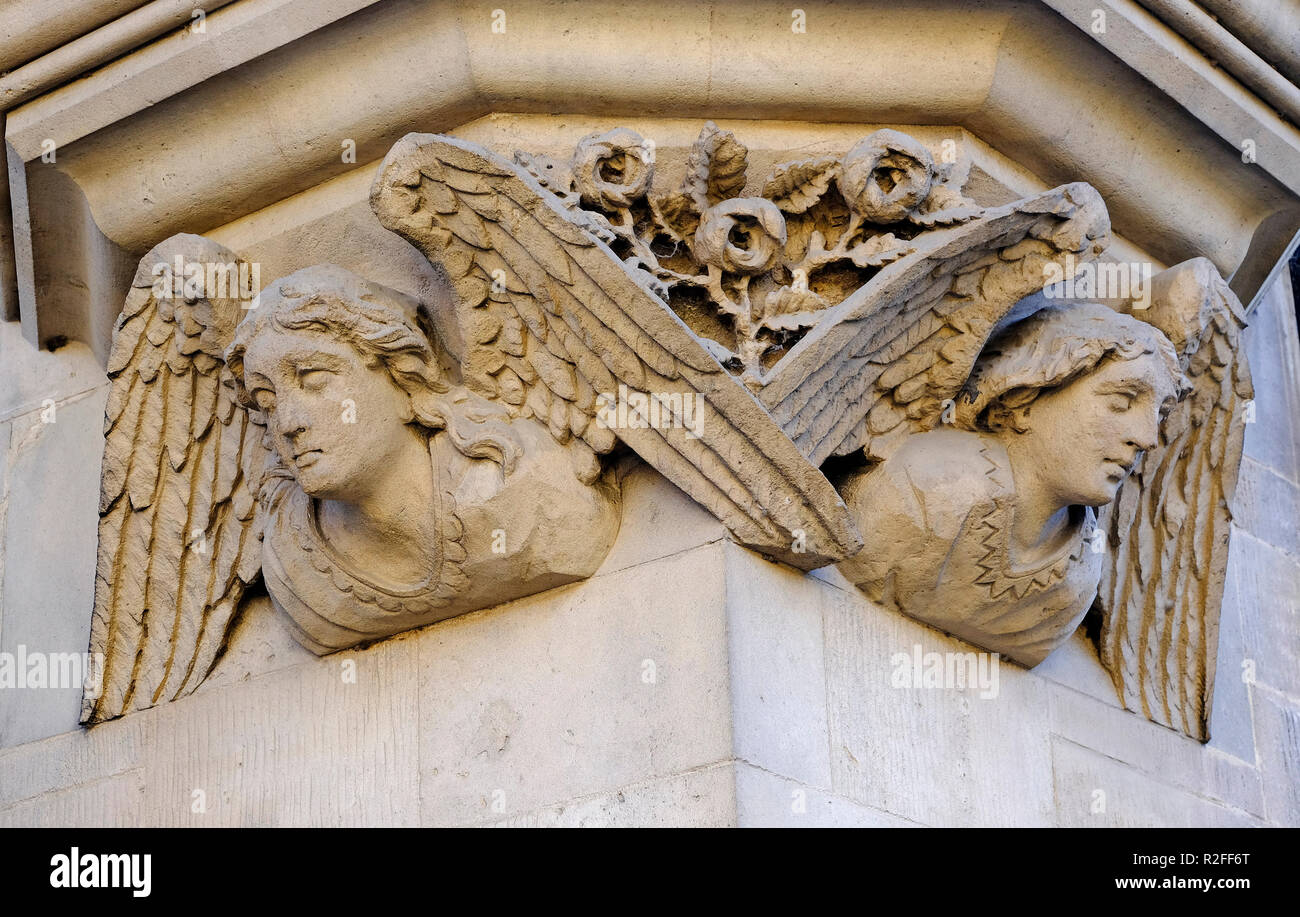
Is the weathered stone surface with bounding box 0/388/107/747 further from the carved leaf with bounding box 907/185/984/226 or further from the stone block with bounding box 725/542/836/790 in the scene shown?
the carved leaf with bounding box 907/185/984/226

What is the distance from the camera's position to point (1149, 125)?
3.79 m

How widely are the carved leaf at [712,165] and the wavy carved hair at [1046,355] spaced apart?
0.52m

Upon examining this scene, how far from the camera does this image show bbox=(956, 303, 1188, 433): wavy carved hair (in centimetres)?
354

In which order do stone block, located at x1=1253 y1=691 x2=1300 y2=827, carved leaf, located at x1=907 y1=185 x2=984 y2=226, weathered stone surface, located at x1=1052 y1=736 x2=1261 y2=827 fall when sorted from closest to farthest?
carved leaf, located at x1=907 y1=185 x2=984 y2=226, weathered stone surface, located at x1=1052 y1=736 x2=1261 y2=827, stone block, located at x1=1253 y1=691 x2=1300 y2=827

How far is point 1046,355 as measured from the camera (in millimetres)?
3570

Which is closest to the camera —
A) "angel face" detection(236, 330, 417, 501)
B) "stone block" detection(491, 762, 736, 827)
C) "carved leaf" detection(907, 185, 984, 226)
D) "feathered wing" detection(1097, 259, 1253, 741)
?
"stone block" detection(491, 762, 736, 827)

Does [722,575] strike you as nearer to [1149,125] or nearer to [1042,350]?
[1042,350]

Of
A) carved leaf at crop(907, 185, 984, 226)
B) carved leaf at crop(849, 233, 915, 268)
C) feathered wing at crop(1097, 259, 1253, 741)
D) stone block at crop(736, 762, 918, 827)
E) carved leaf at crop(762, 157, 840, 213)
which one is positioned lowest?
stone block at crop(736, 762, 918, 827)

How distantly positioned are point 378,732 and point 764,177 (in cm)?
114

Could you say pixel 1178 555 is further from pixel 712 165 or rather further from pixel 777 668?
pixel 712 165

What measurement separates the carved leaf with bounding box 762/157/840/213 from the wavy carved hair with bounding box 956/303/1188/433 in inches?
15.5

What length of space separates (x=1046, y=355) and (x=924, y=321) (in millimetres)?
218

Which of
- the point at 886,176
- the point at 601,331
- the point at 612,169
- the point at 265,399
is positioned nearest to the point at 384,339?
the point at 265,399

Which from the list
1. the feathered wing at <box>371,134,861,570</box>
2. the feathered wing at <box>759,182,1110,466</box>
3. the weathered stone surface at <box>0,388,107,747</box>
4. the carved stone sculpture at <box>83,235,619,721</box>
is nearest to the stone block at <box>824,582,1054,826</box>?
the feathered wing at <box>371,134,861,570</box>
